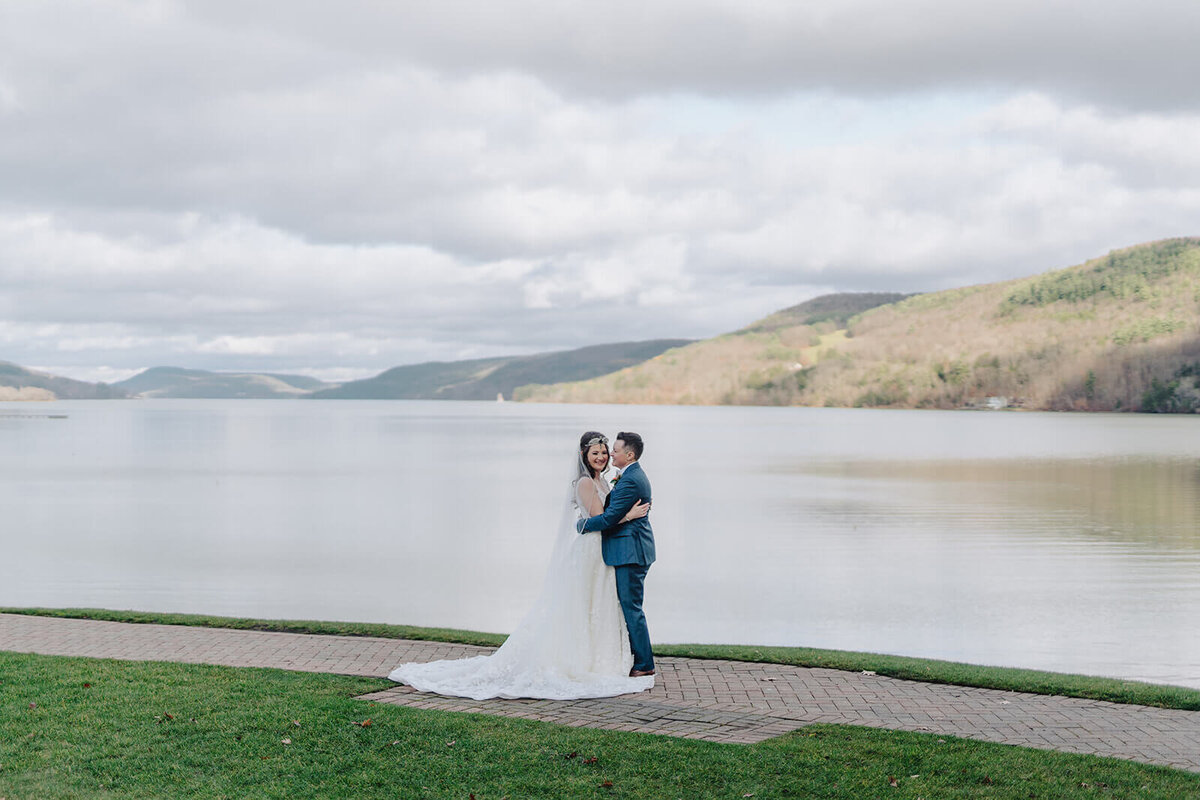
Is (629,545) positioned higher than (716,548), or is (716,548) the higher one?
(629,545)

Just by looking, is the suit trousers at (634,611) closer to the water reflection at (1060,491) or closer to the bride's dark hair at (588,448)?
the bride's dark hair at (588,448)

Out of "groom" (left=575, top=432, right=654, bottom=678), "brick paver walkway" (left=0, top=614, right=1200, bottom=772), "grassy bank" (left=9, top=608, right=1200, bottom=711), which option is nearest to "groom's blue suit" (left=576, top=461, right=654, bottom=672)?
"groom" (left=575, top=432, right=654, bottom=678)

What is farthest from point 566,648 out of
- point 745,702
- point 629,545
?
point 745,702

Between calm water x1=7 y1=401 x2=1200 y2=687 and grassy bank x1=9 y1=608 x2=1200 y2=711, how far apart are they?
195 inches

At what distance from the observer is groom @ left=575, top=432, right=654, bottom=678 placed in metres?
9.25

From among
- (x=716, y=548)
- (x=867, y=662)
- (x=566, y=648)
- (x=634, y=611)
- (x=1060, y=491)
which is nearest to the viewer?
(x=566, y=648)

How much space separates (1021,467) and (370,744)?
55.9m

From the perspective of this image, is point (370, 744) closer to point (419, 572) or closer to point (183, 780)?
point (183, 780)

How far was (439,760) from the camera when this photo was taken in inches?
263

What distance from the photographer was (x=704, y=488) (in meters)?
45.3

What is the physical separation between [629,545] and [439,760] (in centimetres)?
311

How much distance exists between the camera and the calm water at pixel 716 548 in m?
17.8

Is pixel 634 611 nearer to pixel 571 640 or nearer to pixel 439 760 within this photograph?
pixel 571 640

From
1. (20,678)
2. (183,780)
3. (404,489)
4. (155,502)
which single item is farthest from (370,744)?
(404,489)
